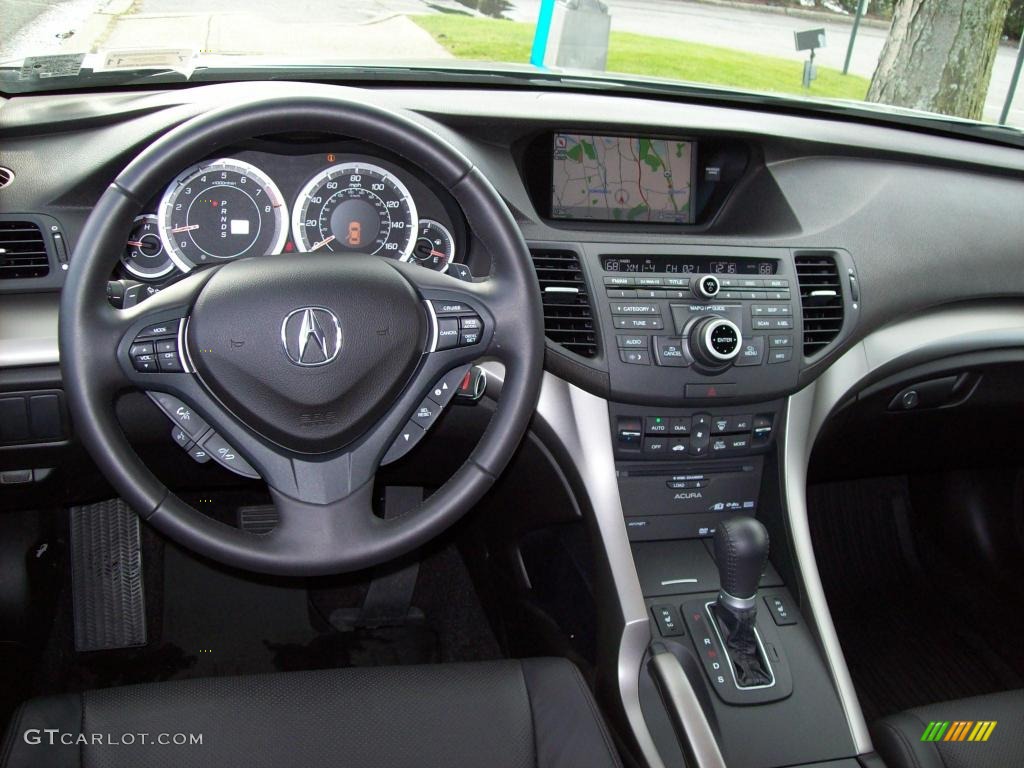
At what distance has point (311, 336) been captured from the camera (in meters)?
1.26

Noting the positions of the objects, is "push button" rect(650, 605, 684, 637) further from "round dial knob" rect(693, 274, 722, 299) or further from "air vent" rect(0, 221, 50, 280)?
"air vent" rect(0, 221, 50, 280)

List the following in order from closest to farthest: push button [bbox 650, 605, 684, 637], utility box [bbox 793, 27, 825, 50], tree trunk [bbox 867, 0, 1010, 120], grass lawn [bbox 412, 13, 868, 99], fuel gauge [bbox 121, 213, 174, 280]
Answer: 1. fuel gauge [bbox 121, 213, 174, 280]
2. push button [bbox 650, 605, 684, 637]
3. grass lawn [bbox 412, 13, 868, 99]
4. utility box [bbox 793, 27, 825, 50]
5. tree trunk [bbox 867, 0, 1010, 120]

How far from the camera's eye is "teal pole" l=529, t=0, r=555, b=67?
2.23 m

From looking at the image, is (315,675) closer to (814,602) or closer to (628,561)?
(628,561)

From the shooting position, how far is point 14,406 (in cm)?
151

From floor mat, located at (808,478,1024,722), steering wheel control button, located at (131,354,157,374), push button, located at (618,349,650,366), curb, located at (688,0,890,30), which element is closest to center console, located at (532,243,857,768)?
push button, located at (618,349,650,366)

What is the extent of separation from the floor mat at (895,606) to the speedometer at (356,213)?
156cm

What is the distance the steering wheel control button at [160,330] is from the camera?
1.23 m

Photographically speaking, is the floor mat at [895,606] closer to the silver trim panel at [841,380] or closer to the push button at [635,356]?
the silver trim panel at [841,380]

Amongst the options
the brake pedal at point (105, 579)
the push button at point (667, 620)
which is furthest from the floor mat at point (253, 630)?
the push button at point (667, 620)

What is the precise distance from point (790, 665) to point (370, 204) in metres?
1.11

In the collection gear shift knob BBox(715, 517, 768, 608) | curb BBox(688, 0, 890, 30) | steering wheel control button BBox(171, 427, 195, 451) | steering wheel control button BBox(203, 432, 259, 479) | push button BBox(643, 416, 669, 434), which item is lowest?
gear shift knob BBox(715, 517, 768, 608)

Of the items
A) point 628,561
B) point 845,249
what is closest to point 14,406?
point 628,561

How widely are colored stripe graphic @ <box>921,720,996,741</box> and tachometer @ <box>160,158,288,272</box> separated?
134cm
